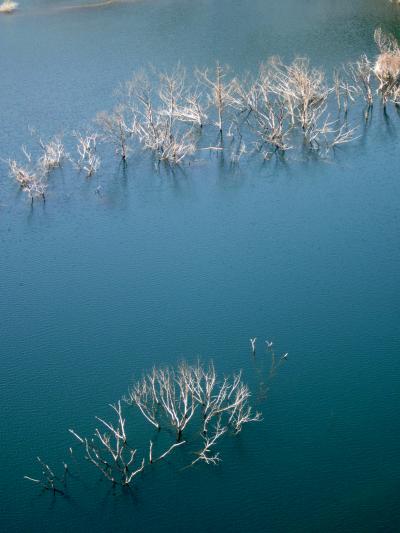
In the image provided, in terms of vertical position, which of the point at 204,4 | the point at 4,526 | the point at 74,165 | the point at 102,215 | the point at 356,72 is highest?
the point at 204,4

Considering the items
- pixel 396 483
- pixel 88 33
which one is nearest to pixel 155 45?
pixel 88 33

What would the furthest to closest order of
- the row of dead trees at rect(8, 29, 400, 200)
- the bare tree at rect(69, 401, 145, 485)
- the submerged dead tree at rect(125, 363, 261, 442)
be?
the row of dead trees at rect(8, 29, 400, 200)
the submerged dead tree at rect(125, 363, 261, 442)
the bare tree at rect(69, 401, 145, 485)

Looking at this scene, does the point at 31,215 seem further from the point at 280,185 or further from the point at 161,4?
the point at 161,4

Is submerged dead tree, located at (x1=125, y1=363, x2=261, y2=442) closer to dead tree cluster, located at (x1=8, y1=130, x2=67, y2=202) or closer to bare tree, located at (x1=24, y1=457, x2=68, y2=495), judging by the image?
bare tree, located at (x1=24, y1=457, x2=68, y2=495)

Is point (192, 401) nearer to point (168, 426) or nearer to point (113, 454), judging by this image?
point (168, 426)

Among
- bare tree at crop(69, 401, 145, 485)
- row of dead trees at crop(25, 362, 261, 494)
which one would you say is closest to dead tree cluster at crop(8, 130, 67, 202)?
row of dead trees at crop(25, 362, 261, 494)

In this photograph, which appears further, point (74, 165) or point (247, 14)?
point (247, 14)

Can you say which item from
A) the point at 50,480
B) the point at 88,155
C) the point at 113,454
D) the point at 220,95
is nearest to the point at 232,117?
the point at 220,95

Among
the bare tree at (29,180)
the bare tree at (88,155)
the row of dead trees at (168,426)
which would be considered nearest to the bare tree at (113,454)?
the row of dead trees at (168,426)
